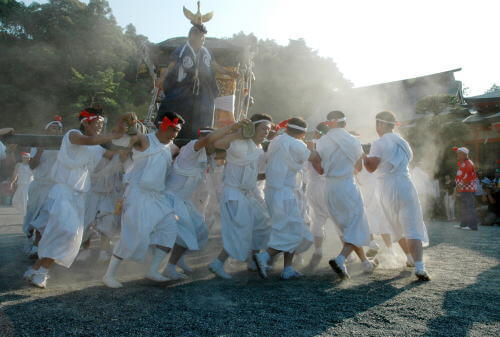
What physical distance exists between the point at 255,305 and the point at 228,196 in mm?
1498

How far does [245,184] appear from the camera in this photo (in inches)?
188

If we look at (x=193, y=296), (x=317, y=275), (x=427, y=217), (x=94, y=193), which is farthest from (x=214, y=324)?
(x=427, y=217)

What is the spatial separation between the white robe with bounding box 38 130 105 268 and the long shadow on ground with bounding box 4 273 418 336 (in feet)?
1.59

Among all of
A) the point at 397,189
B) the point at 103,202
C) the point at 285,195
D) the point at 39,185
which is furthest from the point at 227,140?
the point at 39,185

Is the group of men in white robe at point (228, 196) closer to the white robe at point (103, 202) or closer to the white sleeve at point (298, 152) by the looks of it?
the white sleeve at point (298, 152)

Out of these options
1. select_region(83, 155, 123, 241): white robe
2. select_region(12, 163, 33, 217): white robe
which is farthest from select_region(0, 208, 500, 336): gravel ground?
select_region(12, 163, 33, 217): white robe

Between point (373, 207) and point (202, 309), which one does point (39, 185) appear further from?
point (373, 207)

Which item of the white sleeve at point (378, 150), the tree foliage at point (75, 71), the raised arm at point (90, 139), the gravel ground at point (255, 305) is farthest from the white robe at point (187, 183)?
the tree foliage at point (75, 71)

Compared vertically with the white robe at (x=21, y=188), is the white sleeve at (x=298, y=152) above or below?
above

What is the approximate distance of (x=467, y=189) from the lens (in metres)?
10.5

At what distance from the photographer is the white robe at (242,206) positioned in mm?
4633

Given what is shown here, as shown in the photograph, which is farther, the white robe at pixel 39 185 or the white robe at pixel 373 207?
the white robe at pixel 39 185

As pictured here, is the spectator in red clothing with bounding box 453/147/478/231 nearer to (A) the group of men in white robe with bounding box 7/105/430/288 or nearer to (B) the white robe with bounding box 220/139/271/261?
(A) the group of men in white robe with bounding box 7/105/430/288

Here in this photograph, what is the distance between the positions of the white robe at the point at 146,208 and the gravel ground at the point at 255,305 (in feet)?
1.35
